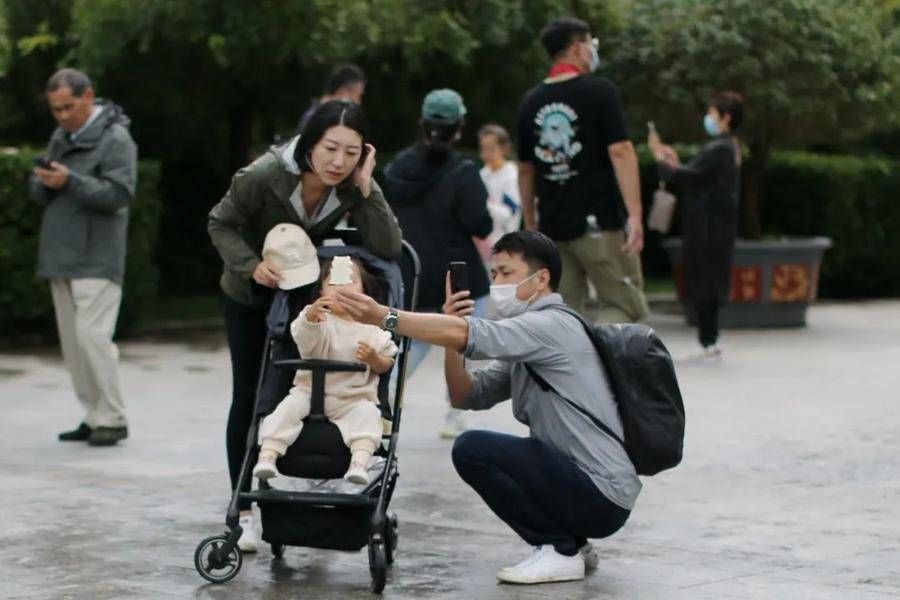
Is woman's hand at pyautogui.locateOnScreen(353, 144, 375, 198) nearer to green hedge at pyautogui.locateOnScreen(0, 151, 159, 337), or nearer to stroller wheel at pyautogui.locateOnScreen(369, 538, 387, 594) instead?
stroller wheel at pyautogui.locateOnScreen(369, 538, 387, 594)

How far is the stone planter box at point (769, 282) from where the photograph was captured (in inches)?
649

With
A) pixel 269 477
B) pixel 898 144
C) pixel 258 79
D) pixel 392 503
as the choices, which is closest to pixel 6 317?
pixel 258 79

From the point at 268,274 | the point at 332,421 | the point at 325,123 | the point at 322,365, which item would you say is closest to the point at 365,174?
the point at 325,123

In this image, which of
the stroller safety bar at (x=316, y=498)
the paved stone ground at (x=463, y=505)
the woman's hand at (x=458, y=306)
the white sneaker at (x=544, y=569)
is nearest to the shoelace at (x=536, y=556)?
the white sneaker at (x=544, y=569)

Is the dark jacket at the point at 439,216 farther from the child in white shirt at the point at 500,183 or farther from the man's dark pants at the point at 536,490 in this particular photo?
the child in white shirt at the point at 500,183

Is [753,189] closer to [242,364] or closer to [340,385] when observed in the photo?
[242,364]

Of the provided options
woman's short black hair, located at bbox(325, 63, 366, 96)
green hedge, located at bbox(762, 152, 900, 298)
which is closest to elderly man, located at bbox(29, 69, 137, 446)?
woman's short black hair, located at bbox(325, 63, 366, 96)

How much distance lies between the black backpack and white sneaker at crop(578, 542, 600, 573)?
1.38 ft

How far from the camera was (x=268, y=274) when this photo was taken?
695 cm

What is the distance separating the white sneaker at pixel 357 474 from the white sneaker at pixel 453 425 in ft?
11.8

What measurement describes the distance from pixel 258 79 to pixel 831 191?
6.39 m

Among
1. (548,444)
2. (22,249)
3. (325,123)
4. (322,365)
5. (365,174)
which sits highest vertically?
(325,123)

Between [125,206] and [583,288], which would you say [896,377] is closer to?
[583,288]

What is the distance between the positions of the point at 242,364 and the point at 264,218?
1.85 feet
